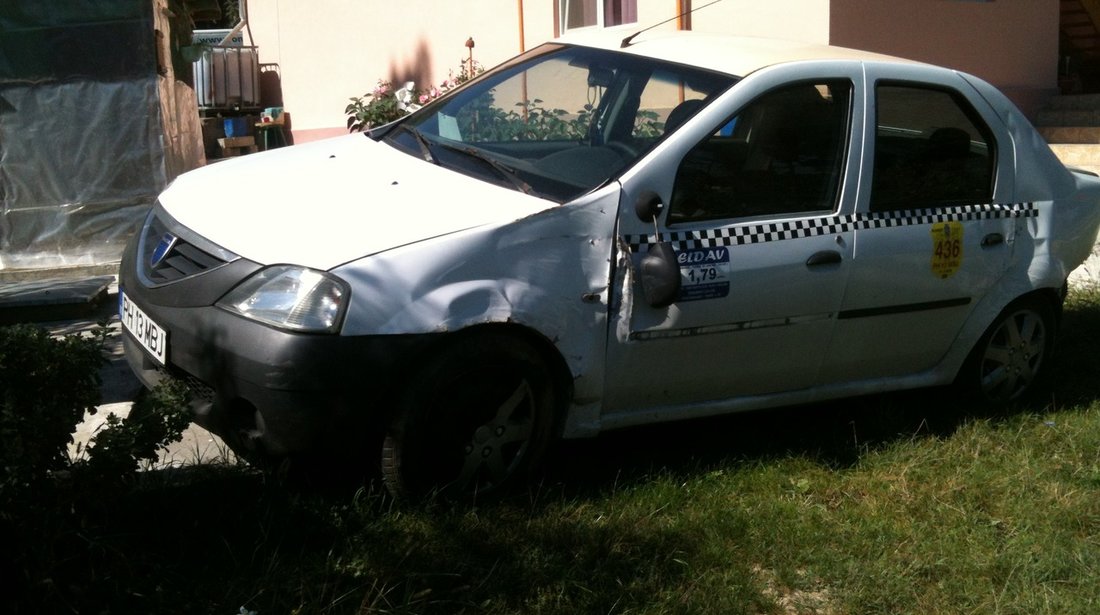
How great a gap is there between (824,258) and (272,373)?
2.09 m

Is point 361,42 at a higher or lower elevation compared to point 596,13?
lower

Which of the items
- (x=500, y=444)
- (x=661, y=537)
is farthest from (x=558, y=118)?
(x=661, y=537)

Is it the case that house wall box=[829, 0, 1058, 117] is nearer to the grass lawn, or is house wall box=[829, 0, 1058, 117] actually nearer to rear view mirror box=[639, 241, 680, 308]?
the grass lawn

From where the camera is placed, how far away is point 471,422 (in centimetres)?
389

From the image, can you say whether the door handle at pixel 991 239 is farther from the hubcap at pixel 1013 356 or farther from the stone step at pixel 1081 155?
the stone step at pixel 1081 155

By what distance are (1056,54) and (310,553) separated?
9.84 metres

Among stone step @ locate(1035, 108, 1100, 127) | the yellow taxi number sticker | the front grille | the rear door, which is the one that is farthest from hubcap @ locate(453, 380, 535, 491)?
stone step @ locate(1035, 108, 1100, 127)

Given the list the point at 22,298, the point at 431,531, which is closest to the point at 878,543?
the point at 431,531

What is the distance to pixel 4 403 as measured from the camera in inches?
122

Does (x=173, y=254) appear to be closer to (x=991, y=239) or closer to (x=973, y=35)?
(x=991, y=239)

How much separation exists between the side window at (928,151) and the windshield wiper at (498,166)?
1420mm

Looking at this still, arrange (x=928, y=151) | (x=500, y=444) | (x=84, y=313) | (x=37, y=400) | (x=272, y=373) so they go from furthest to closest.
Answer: (x=84, y=313) < (x=928, y=151) < (x=500, y=444) < (x=272, y=373) < (x=37, y=400)

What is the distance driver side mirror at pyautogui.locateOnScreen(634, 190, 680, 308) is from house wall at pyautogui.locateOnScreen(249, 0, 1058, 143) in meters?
3.31

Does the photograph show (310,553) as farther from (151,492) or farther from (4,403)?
(4,403)
